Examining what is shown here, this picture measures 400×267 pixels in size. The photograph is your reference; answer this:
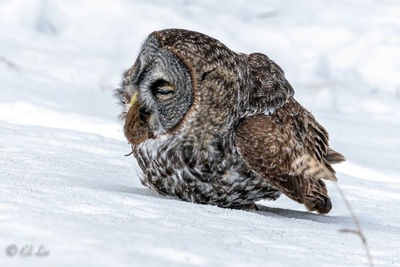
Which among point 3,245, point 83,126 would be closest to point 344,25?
point 83,126

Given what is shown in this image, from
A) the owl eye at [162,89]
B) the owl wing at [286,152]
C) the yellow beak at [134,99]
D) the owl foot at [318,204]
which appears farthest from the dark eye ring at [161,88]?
the owl foot at [318,204]

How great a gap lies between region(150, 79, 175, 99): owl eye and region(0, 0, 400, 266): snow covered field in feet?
1.92

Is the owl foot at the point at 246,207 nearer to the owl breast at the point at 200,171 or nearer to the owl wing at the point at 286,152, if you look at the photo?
the owl breast at the point at 200,171

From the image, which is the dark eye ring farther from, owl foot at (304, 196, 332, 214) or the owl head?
owl foot at (304, 196, 332, 214)

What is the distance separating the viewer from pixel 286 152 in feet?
14.9

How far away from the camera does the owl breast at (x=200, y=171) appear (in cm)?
441

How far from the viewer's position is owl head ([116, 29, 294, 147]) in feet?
13.9

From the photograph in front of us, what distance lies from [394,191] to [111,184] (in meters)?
2.59

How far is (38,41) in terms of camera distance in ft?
39.9

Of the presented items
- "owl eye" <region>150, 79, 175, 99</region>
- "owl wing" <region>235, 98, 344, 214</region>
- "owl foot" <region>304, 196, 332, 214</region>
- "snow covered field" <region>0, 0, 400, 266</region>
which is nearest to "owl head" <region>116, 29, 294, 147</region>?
"owl eye" <region>150, 79, 175, 99</region>

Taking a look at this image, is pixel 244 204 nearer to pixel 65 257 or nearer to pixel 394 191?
pixel 394 191

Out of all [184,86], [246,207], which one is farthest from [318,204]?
[184,86]

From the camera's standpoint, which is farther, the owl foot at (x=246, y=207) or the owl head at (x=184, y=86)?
the owl foot at (x=246, y=207)

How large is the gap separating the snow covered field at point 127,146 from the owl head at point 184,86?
50 cm
